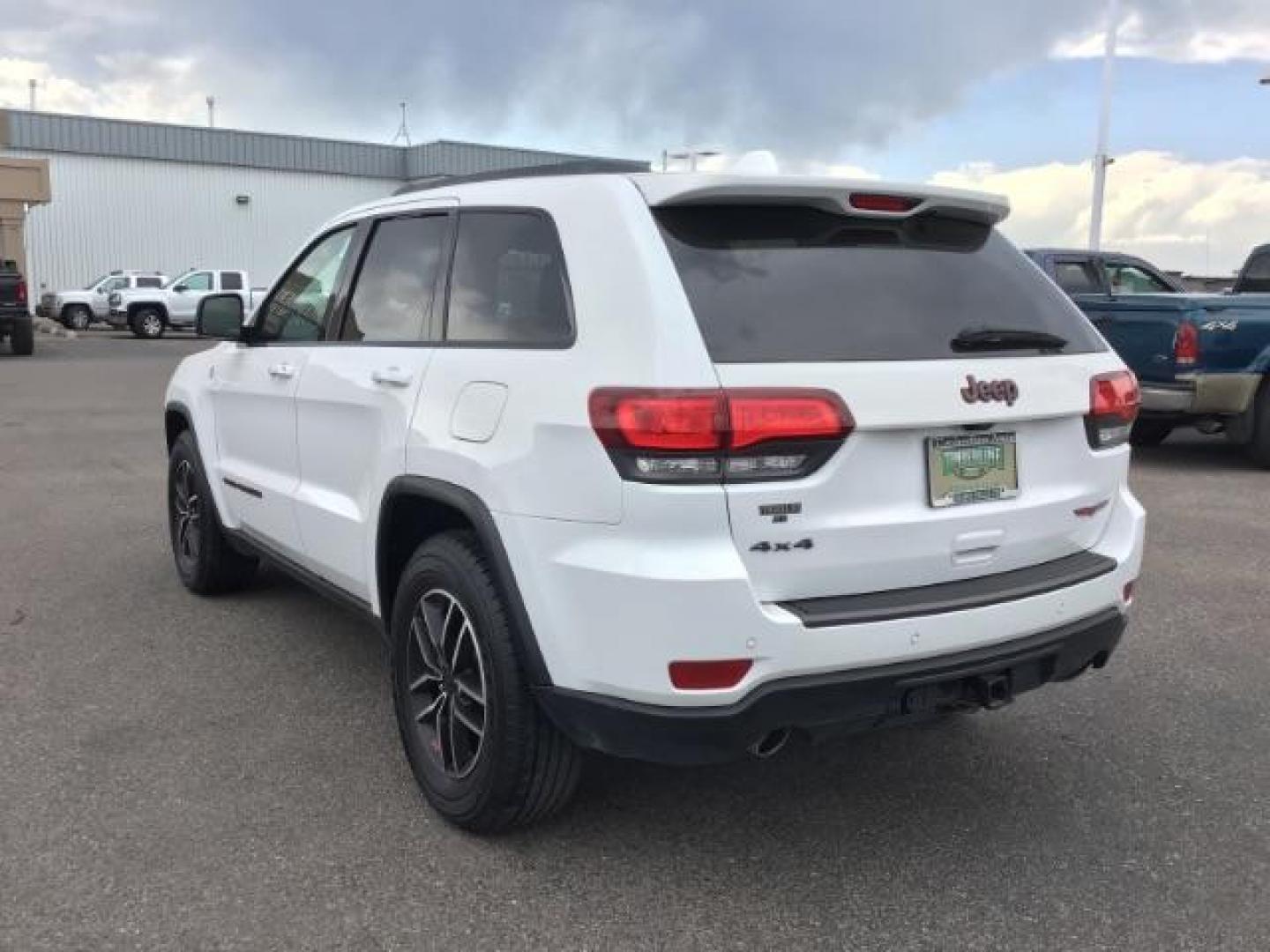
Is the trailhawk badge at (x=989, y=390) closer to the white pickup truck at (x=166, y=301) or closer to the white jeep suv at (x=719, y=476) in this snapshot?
the white jeep suv at (x=719, y=476)

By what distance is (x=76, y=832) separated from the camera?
3.26 m

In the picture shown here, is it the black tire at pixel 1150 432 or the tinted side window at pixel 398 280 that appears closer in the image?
the tinted side window at pixel 398 280

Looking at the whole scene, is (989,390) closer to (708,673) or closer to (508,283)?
(708,673)

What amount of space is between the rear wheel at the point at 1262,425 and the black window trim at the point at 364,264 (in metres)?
8.31

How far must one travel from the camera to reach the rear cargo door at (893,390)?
271cm

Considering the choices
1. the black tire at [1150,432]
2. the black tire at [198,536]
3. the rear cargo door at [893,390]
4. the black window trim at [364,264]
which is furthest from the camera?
the black tire at [1150,432]

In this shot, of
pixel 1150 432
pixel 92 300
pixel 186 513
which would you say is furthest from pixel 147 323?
pixel 186 513

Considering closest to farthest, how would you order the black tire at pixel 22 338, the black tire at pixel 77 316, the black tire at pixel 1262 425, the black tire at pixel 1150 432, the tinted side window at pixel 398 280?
the tinted side window at pixel 398 280, the black tire at pixel 1262 425, the black tire at pixel 1150 432, the black tire at pixel 22 338, the black tire at pixel 77 316

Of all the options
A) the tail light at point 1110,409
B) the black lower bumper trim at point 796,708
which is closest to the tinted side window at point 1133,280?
the tail light at point 1110,409

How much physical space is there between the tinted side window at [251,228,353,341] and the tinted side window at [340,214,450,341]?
24 centimetres

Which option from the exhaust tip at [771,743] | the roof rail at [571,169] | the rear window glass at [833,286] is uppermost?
the roof rail at [571,169]

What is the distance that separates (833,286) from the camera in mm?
2955

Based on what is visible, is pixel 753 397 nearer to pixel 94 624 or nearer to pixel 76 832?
pixel 76 832

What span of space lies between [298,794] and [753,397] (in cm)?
193
